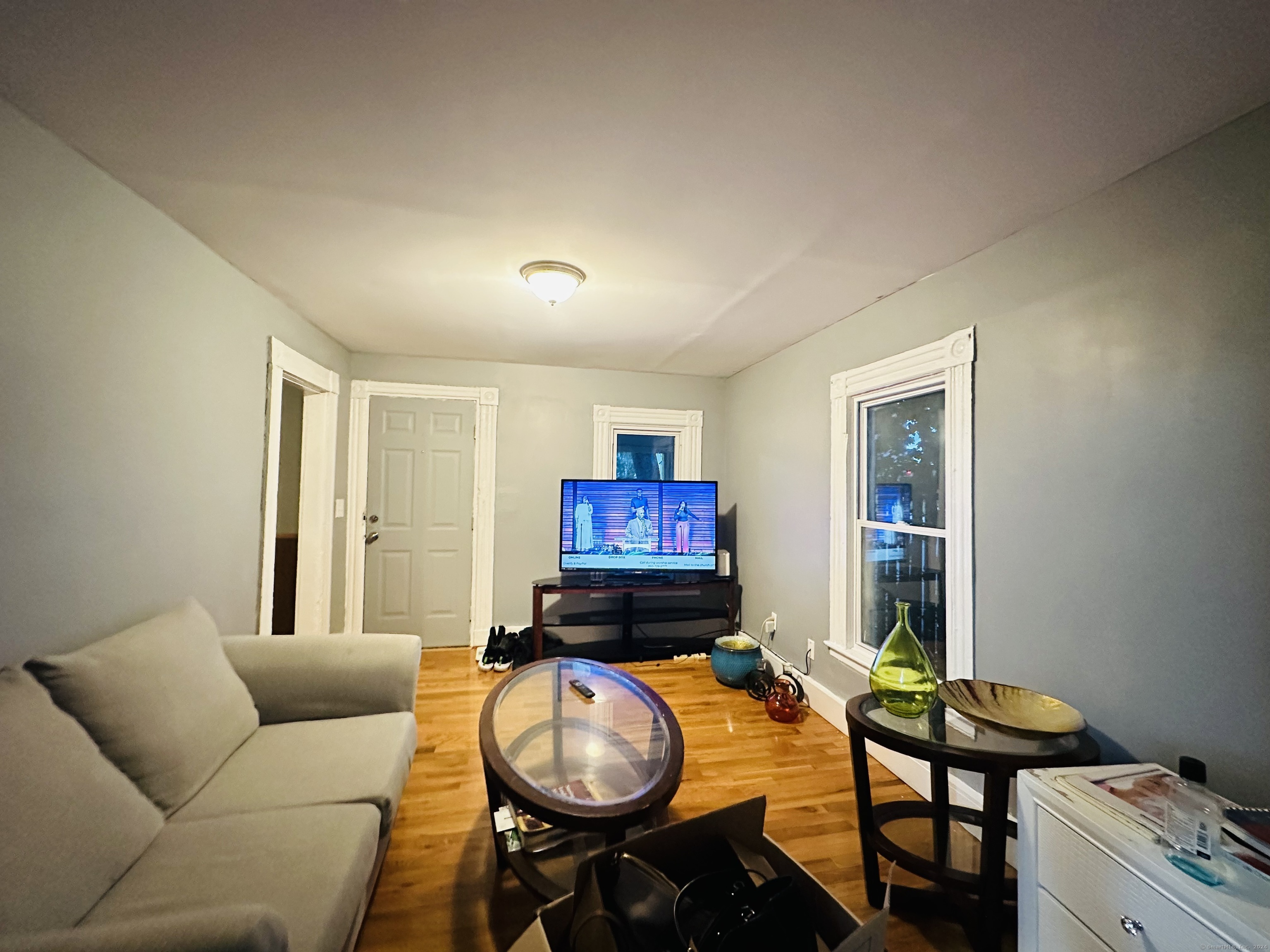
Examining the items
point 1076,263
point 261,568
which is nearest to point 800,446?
point 1076,263

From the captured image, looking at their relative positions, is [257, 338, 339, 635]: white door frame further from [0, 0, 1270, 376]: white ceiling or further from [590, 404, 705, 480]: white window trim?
[590, 404, 705, 480]: white window trim

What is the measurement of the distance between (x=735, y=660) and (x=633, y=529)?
120 centimetres

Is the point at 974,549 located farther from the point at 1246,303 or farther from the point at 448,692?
the point at 448,692

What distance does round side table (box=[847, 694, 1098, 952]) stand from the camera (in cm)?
142

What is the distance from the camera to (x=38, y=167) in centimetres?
145

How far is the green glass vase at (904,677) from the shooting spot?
1.66 meters

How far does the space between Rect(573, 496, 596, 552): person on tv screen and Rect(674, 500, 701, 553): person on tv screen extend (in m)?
0.63

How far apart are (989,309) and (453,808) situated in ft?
9.68

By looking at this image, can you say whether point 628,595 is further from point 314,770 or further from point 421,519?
point 314,770

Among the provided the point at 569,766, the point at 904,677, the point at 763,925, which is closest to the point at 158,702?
the point at 569,766

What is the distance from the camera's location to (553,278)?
7.60 feet

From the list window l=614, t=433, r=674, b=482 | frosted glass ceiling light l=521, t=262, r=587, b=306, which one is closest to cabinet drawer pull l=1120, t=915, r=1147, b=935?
frosted glass ceiling light l=521, t=262, r=587, b=306

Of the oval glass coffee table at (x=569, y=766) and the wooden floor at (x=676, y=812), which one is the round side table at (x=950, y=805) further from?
the oval glass coffee table at (x=569, y=766)

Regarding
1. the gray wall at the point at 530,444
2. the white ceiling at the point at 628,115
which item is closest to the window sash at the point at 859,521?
the white ceiling at the point at 628,115
